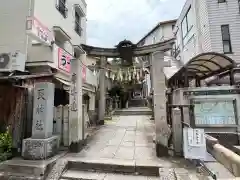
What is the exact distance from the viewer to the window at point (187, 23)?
16.0m

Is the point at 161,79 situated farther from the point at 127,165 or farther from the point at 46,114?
the point at 46,114

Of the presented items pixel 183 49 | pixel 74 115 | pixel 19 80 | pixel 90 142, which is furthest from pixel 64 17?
pixel 183 49

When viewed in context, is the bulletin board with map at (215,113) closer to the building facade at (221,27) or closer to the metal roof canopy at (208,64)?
the metal roof canopy at (208,64)

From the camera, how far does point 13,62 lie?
24.4 ft

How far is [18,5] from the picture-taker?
8188 mm

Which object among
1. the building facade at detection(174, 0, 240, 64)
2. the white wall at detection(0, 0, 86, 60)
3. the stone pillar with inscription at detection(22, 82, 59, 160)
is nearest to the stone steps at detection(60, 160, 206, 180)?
the stone pillar with inscription at detection(22, 82, 59, 160)

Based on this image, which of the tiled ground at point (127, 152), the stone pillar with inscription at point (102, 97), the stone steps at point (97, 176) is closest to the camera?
the stone steps at point (97, 176)

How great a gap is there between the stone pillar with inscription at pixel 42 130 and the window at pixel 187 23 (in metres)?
15.2

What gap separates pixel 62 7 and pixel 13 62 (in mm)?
5766

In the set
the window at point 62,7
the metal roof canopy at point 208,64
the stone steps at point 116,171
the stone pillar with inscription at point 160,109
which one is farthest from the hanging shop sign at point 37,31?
the metal roof canopy at point 208,64

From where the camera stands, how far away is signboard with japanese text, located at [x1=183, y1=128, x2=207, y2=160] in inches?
177

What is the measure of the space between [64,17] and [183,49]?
44.1 feet

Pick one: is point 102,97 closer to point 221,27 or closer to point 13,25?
point 13,25

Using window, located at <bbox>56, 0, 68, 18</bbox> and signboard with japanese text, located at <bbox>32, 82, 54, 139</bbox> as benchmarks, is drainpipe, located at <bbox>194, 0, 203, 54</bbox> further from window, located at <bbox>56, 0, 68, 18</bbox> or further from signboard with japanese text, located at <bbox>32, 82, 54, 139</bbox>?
signboard with japanese text, located at <bbox>32, 82, 54, 139</bbox>
